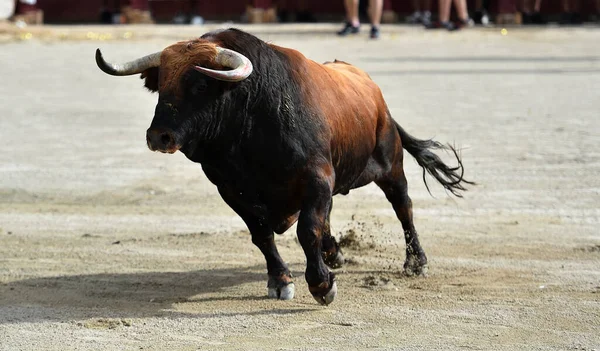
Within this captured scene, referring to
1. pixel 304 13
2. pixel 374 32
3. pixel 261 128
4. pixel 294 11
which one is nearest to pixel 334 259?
pixel 261 128

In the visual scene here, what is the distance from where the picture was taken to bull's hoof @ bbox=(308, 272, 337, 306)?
626 cm

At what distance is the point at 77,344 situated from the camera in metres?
5.78

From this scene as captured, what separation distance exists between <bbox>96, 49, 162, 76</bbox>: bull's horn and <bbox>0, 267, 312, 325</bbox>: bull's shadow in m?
A: 1.29

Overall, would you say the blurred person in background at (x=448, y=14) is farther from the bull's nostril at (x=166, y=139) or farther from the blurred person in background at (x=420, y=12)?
the bull's nostril at (x=166, y=139)

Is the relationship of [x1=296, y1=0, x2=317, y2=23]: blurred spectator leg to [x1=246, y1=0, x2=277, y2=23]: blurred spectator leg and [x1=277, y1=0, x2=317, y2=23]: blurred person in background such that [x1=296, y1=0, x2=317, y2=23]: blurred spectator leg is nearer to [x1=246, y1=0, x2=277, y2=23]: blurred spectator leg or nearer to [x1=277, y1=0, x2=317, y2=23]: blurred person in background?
[x1=277, y1=0, x2=317, y2=23]: blurred person in background

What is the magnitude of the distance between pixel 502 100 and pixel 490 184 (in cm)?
528

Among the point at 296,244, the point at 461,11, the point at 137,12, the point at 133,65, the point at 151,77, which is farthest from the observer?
the point at 137,12

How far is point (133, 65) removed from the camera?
6238 millimetres

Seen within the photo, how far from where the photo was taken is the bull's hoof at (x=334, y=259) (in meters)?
7.39

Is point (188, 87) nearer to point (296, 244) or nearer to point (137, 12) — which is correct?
point (296, 244)

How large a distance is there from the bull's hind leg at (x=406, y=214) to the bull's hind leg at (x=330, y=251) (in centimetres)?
42

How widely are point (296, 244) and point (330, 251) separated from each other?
984mm

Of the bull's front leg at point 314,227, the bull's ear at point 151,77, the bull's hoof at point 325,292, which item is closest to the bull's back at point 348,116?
the bull's front leg at point 314,227

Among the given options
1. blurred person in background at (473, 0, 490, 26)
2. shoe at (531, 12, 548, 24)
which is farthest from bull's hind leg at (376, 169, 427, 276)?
shoe at (531, 12, 548, 24)
